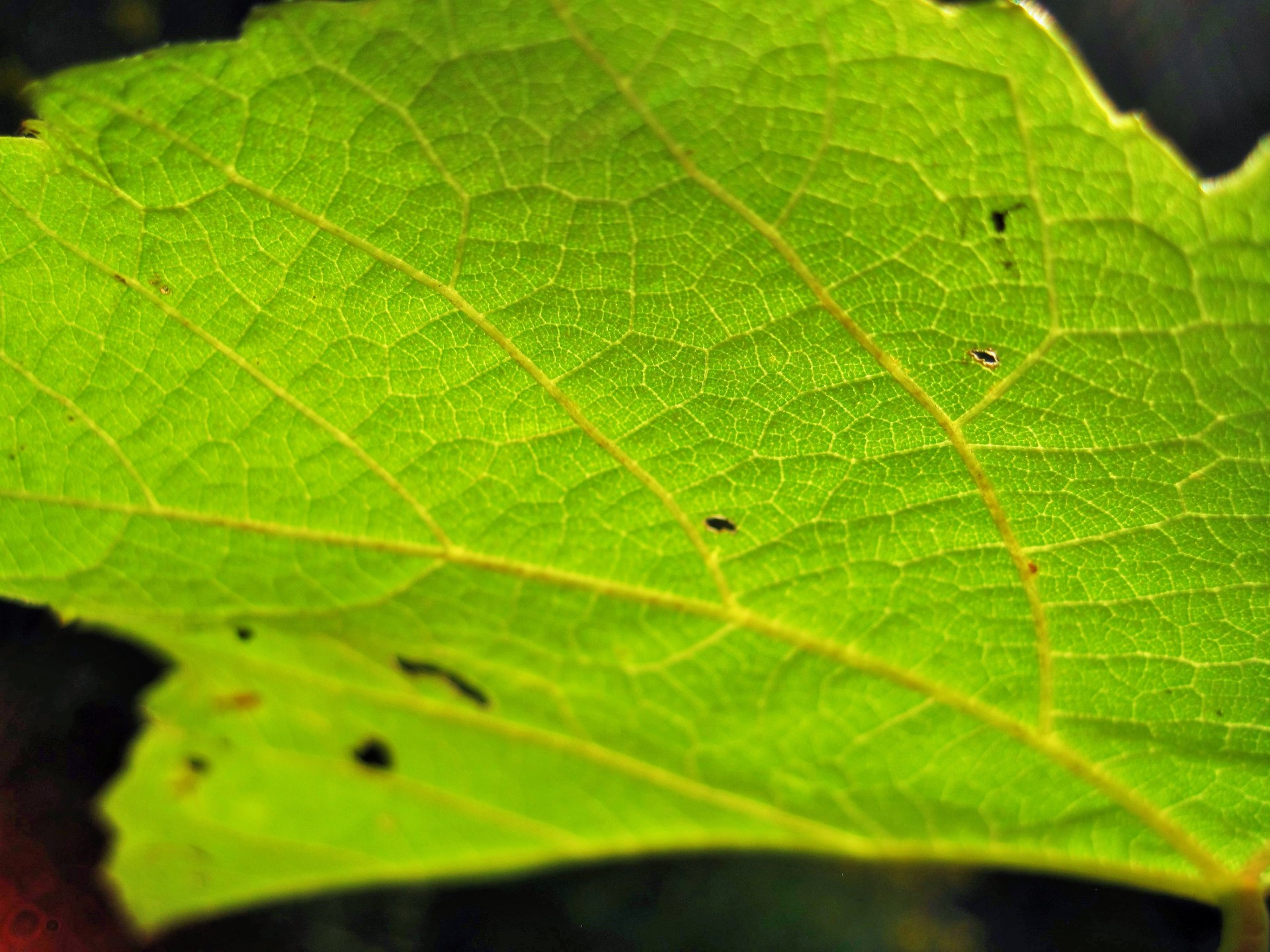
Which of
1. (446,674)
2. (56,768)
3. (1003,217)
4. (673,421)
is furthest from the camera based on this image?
(56,768)

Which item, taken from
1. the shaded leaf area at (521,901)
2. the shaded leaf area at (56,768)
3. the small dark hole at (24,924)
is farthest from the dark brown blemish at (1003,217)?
the small dark hole at (24,924)

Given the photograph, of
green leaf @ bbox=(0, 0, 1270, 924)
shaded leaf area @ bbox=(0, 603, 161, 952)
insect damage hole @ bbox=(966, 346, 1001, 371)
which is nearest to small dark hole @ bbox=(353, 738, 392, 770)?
green leaf @ bbox=(0, 0, 1270, 924)

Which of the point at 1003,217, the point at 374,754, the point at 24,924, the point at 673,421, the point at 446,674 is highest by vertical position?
the point at 1003,217

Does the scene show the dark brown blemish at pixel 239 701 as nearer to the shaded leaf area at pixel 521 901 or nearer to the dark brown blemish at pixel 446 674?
the dark brown blemish at pixel 446 674

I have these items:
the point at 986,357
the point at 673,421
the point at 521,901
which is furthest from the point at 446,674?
the point at 521,901

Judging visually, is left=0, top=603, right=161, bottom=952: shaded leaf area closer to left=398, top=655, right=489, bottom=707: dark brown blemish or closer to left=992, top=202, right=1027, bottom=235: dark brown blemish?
left=398, top=655, right=489, bottom=707: dark brown blemish

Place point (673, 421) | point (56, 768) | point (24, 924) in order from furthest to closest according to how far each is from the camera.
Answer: point (56, 768) → point (24, 924) → point (673, 421)

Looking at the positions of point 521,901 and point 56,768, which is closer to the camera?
point 56,768

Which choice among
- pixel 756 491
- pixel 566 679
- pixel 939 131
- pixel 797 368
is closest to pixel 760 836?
pixel 566 679

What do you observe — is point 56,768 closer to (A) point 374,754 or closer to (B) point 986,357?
(A) point 374,754
